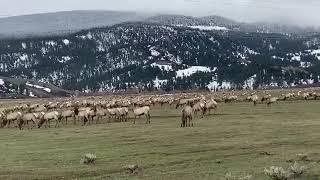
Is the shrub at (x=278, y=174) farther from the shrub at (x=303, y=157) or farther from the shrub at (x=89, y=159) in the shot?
the shrub at (x=89, y=159)

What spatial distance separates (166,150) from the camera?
28.6 meters

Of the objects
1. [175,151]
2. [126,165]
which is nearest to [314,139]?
[175,151]

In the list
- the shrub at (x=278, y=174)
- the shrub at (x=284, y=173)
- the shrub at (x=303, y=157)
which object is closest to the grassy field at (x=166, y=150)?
the shrub at (x=303, y=157)

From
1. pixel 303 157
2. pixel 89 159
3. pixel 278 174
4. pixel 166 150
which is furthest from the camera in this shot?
pixel 166 150

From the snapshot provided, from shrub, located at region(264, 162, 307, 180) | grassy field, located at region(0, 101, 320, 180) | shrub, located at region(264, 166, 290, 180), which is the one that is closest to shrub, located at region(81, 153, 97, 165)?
grassy field, located at region(0, 101, 320, 180)

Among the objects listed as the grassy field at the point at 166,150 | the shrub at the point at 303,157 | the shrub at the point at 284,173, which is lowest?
the grassy field at the point at 166,150

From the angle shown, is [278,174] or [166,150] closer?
[278,174]

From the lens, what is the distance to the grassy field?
22.6 metres

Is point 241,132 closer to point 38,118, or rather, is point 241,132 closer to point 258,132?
point 258,132

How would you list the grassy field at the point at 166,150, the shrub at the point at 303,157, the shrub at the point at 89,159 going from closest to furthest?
the grassy field at the point at 166,150, the shrub at the point at 303,157, the shrub at the point at 89,159

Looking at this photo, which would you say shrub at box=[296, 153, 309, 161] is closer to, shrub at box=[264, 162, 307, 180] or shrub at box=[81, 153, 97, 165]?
shrub at box=[264, 162, 307, 180]

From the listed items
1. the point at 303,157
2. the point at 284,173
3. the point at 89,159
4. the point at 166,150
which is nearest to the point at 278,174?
the point at 284,173

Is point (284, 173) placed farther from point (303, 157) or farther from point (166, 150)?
point (166, 150)

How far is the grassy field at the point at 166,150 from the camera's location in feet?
74.3
